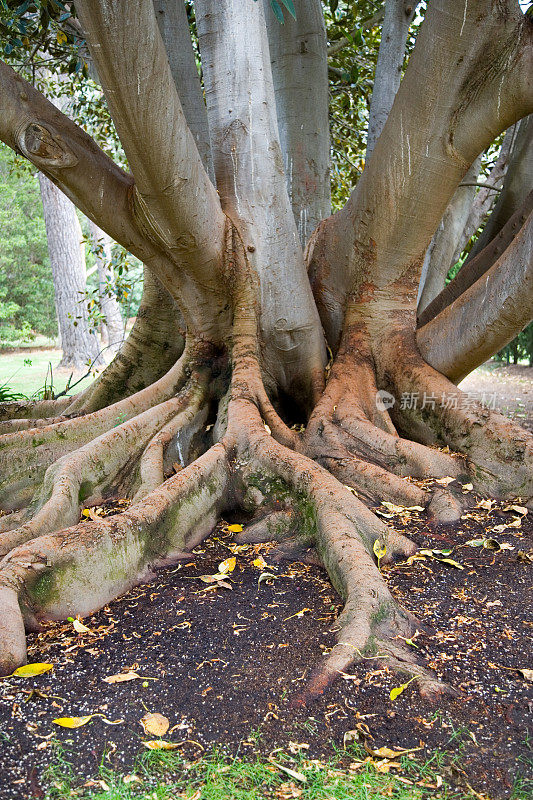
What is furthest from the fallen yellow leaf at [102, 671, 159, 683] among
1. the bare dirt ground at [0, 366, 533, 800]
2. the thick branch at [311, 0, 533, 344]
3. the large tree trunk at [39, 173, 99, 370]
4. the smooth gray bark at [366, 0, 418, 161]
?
the large tree trunk at [39, 173, 99, 370]

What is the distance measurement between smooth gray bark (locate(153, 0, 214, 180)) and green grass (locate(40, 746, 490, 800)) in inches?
171

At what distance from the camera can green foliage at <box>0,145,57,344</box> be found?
24812 mm

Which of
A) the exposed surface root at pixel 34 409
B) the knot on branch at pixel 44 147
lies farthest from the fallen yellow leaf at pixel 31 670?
the exposed surface root at pixel 34 409

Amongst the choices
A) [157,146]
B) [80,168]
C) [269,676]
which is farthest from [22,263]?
[269,676]

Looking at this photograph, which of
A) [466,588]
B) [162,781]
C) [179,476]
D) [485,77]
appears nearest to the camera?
[162,781]

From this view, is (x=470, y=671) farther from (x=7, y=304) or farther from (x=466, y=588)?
(x=7, y=304)

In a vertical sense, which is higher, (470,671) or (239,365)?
(239,365)

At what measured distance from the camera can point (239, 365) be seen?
15.0 feet

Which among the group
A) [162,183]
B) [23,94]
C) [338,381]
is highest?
[23,94]

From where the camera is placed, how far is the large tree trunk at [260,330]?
3.07 meters

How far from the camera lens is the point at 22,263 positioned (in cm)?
2703

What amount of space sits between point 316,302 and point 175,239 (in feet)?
5.16

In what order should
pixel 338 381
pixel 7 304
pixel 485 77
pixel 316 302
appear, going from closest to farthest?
pixel 485 77, pixel 338 381, pixel 316 302, pixel 7 304

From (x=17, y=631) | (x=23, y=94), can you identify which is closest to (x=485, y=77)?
(x=23, y=94)
